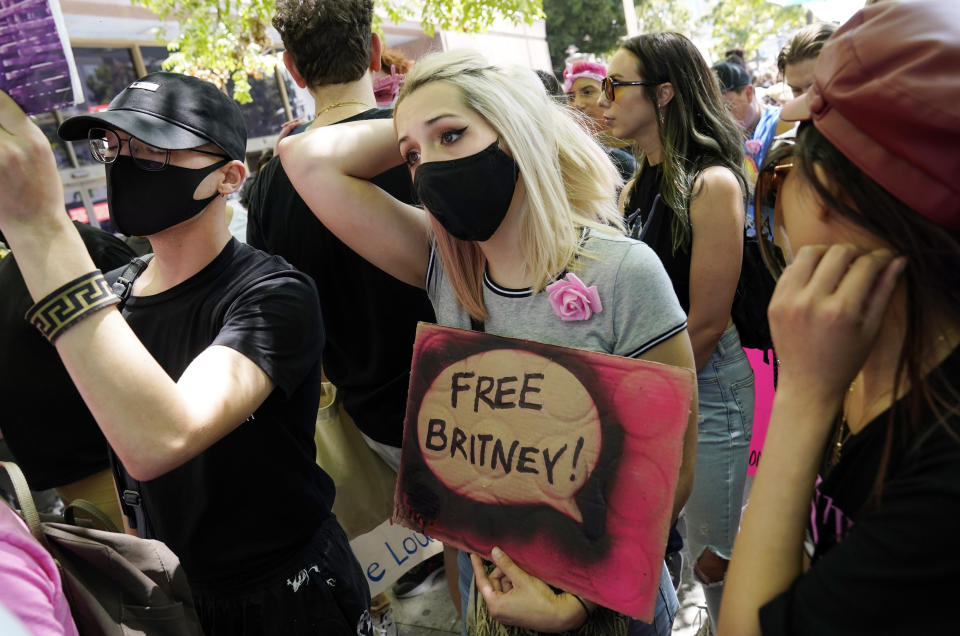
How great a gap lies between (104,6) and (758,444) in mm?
11163

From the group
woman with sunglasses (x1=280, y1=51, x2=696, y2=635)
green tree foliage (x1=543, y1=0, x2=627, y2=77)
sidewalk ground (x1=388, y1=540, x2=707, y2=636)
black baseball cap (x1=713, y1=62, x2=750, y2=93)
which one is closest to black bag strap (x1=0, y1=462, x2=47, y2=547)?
woman with sunglasses (x1=280, y1=51, x2=696, y2=635)

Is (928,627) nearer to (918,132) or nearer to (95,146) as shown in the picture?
(918,132)

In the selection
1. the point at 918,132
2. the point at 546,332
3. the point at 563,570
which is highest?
the point at 918,132

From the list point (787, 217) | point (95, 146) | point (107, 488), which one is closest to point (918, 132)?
point (787, 217)

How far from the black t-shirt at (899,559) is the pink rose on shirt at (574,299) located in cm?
59

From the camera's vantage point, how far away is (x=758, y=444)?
9.13 feet

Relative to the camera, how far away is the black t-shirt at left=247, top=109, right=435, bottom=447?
2.29 metres

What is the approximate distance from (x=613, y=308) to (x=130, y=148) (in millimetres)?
1251

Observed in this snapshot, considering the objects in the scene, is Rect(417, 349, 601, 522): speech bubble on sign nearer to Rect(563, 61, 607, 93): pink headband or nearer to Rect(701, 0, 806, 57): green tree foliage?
Rect(563, 61, 607, 93): pink headband

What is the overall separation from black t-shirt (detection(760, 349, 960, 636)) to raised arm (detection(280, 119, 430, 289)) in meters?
1.23

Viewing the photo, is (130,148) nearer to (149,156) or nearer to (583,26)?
(149,156)

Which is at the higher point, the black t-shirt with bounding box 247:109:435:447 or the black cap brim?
the black cap brim

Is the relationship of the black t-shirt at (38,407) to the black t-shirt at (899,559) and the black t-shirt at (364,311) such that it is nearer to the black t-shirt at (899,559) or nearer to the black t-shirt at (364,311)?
the black t-shirt at (364,311)

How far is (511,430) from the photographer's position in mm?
1341
